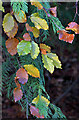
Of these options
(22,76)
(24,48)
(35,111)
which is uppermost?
(24,48)

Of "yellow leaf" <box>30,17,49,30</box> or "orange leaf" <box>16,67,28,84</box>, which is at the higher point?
"yellow leaf" <box>30,17,49,30</box>

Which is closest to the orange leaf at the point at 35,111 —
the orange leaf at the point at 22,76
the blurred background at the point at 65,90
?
the orange leaf at the point at 22,76

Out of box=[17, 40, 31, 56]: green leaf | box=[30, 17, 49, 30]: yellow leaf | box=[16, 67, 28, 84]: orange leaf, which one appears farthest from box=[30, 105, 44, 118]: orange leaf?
box=[30, 17, 49, 30]: yellow leaf

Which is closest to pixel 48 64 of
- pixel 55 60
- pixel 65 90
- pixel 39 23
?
pixel 55 60

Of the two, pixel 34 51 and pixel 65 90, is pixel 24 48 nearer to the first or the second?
pixel 34 51

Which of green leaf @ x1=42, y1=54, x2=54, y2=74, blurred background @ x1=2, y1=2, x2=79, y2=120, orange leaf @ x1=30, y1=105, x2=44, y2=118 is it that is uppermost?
green leaf @ x1=42, y1=54, x2=54, y2=74

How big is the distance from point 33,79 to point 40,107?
15 cm

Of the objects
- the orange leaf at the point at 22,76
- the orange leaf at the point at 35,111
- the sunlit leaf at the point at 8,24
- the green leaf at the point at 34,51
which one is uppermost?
the sunlit leaf at the point at 8,24

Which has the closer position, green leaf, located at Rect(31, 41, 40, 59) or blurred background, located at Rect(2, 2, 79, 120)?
green leaf, located at Rect(31, 41, 40, 59)

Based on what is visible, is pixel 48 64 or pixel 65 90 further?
pixel 65 90

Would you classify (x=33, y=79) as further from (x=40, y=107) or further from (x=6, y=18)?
(x=6, y=18)

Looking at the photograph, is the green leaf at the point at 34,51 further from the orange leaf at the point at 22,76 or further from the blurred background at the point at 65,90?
the blurred background at the point at 65,90

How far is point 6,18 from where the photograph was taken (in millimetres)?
650

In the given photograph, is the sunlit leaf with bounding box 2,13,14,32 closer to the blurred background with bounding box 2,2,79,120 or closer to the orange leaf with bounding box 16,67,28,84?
the orange leaf with bounding box 16,67,28,84
